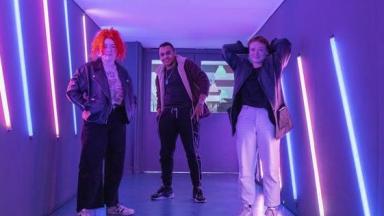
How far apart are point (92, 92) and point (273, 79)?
125 centimetres

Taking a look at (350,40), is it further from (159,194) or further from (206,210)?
(159,194)

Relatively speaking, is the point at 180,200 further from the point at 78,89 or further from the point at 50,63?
the point at 50,63

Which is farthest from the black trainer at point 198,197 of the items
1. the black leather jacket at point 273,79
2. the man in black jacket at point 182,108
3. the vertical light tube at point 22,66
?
the vertical light tube at point 22,66

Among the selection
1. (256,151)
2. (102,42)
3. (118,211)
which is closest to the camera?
(256,151)

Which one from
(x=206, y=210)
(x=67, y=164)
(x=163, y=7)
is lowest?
(x=206, y=210)

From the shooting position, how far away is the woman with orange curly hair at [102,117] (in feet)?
9.61

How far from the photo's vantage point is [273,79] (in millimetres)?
2834

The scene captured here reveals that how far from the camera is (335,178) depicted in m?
2.47

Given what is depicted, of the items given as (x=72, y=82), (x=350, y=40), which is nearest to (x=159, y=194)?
(x=72, y=82)

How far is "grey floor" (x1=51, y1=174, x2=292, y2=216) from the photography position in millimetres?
3330

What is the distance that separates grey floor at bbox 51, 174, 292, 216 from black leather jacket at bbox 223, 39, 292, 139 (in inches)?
31.2

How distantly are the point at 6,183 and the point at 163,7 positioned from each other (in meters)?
2.34

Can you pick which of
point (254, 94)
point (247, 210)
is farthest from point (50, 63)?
point (247, 210)

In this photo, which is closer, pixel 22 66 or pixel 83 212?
pixel 22 66
